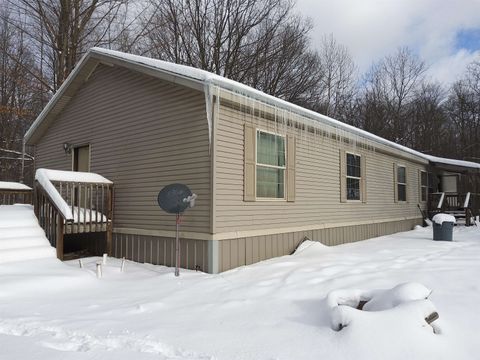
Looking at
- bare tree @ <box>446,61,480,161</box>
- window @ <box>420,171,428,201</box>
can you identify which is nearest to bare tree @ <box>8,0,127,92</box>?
window @ <box>420,171,428,201</box>

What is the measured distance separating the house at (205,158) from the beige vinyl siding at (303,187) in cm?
2

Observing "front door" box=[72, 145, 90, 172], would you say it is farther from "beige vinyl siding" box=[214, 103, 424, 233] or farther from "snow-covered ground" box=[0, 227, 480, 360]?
"beige vinyl siding" box=[214, 103, 424, 233]

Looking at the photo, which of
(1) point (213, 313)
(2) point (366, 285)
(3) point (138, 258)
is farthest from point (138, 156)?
(2) point (366, 285)

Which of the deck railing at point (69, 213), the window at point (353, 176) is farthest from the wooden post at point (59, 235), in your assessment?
the window at point (353, 176)

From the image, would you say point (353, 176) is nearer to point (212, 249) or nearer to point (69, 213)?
point (212, 249)

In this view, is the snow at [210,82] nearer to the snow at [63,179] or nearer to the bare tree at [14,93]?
the snow at [63,179]

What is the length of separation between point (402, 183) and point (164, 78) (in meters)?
10.0

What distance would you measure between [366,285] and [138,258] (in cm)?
430

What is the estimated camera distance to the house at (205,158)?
6492 mm

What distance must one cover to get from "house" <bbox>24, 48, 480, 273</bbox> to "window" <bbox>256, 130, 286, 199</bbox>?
2cm

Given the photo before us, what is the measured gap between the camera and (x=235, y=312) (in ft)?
14.3

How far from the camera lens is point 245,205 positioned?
22.8 ft

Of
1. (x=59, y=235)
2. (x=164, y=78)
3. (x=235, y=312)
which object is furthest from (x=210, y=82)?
(x=59, y=235)

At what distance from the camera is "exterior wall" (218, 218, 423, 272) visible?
6582 millimetres
